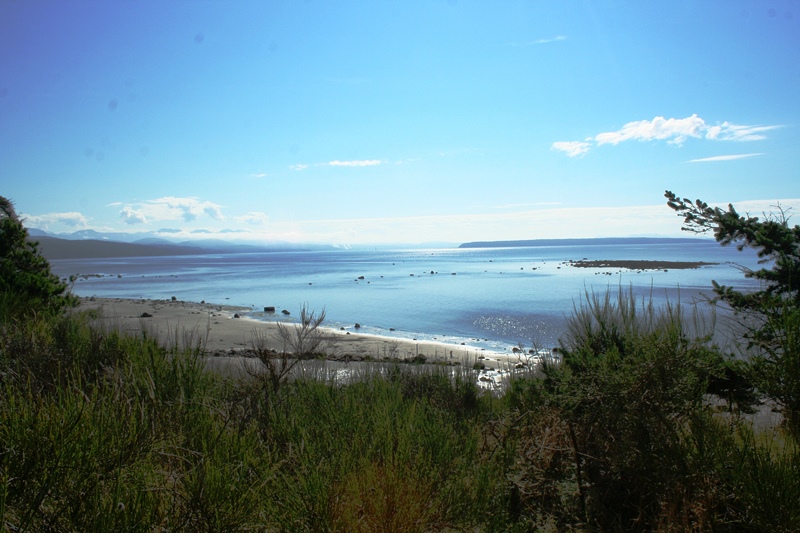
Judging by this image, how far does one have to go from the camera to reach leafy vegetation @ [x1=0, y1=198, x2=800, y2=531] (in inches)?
123

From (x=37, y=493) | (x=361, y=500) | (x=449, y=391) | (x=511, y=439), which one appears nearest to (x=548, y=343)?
(x=449, y=391)

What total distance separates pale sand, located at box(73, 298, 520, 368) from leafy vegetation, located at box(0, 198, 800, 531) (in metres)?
5.29

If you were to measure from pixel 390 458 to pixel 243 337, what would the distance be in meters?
15.7

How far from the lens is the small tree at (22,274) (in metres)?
9.68

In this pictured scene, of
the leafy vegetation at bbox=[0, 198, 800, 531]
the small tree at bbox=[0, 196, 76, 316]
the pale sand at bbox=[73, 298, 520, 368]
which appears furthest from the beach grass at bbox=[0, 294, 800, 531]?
the pale sand at bbox=[73, 298, 520, 368]

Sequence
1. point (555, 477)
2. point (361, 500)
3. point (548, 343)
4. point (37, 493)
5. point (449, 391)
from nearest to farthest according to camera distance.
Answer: point (37, 493) → point (361, 500) → point (555, 477) → point (449, 391) → point (548, 343)

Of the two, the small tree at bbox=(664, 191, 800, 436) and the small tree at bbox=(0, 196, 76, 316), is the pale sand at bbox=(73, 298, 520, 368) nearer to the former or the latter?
the small tree at bbox=(0, 196, 76, 316)

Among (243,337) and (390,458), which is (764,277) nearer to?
(390,458)

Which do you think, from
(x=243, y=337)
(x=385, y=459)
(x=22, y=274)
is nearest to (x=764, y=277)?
(x=385, y=459)

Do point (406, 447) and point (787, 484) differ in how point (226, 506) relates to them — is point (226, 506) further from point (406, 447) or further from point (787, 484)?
point (787, 484)

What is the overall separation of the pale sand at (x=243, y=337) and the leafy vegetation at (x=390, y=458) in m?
5.29

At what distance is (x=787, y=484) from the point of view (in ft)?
10.8

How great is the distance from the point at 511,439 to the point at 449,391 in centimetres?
194

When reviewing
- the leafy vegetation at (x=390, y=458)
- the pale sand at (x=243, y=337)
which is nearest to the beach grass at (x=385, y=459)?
A: the leafy vegetation at (x=390, y=458)
